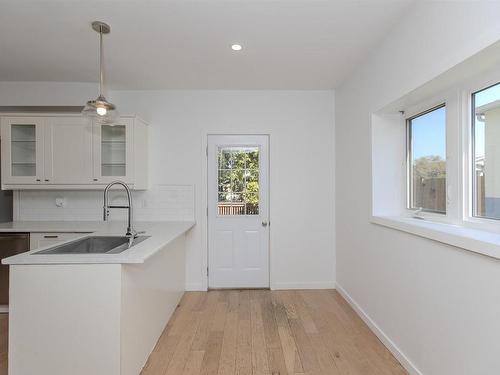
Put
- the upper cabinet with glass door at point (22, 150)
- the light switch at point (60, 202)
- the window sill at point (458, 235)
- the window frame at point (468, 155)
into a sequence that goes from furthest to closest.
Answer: the light switch at point (60, 202) < the upper cabinet with glass door at point (22, 150) < the window frame at point (468, 155) < the window sill at point (458, 235)

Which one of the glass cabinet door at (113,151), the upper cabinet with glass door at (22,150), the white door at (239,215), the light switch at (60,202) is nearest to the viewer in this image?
the upper cabinet with glass door at (22,150)

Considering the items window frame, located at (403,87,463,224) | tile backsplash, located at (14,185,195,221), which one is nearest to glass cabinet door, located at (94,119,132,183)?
tile backsplash, located at (14,185,195,221)

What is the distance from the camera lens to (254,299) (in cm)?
321

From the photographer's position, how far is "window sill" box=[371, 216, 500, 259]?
1.27m

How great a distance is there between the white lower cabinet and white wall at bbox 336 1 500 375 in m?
2.46

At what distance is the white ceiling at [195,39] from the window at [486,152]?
84cm

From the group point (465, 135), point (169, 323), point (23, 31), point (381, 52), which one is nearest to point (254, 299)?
point (169, 323)

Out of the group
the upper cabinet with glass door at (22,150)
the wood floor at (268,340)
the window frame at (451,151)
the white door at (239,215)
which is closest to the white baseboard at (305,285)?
the white door at (239,215)

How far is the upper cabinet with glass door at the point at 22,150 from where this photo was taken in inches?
119

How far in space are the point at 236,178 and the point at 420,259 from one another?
87.4 inches

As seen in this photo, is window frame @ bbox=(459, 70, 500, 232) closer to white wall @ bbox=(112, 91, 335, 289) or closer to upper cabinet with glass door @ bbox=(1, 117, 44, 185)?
white wall @ bbox=(112, 91, 335, 289)

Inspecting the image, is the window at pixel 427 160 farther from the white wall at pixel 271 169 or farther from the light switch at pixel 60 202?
the light switch at pixel 60 202

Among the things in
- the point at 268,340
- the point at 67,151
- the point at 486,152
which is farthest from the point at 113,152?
the point at 486,152

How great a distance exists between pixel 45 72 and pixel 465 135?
386 centimetres
